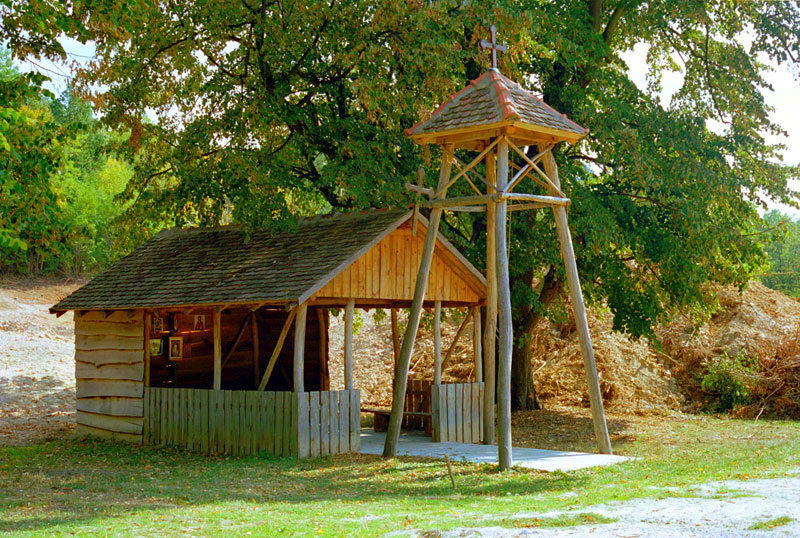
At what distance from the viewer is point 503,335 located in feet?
38.7

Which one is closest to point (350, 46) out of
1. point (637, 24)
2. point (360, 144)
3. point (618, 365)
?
point (360, 144)

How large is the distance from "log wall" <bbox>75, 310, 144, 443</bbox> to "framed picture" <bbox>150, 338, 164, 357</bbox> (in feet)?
3.16

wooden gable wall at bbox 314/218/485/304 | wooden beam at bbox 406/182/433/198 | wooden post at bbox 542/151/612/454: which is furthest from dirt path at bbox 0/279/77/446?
wooden post at bbox 542/151/612/454

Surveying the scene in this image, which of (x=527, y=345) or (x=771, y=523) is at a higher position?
(x=527, y=345)

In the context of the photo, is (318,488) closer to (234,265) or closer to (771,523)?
(771,523)

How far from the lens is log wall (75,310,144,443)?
15953 millimetres

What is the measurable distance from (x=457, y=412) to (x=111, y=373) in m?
6.72

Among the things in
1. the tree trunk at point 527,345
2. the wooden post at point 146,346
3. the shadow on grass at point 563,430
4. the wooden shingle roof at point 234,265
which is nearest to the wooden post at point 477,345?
the shadow on grass at point 563,430

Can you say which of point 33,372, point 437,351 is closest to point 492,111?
point 437,351

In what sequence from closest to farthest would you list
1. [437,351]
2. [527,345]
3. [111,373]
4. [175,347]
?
[437,351] → [111,373] → [175,347] → [527,345]

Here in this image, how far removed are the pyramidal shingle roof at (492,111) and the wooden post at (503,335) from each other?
1.49 ft

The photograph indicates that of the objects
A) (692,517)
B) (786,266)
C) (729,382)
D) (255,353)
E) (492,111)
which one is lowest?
(692,517)

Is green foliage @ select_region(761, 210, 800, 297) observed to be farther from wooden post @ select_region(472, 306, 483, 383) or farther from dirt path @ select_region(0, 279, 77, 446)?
dirt path @ select_region(0, 279, 77, 446)

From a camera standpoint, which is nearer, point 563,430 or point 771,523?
point 771,523
